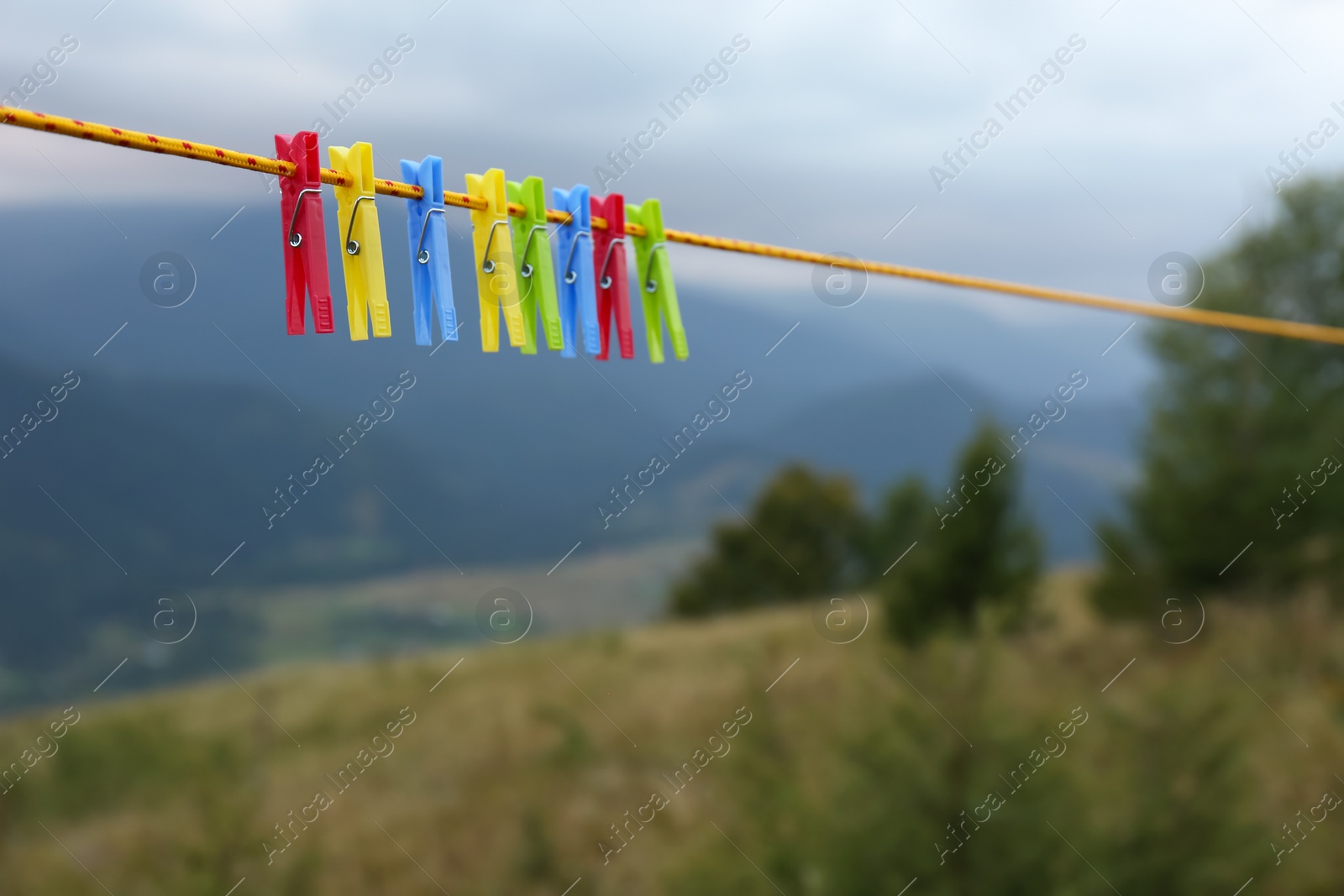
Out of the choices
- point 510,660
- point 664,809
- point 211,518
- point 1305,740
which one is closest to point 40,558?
point 211,518

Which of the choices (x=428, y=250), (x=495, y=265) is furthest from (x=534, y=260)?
(x=428, y=250)

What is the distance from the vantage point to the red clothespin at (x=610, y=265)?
9.12ft

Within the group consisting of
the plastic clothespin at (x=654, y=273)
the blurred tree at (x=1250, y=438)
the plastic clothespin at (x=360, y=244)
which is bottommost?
the blurred tree at (x=1250, y=438)

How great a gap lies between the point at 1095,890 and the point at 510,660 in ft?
72.7

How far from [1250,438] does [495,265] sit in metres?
21.1

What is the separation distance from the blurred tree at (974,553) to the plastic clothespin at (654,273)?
1626 cm

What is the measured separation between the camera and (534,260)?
8.38 feet

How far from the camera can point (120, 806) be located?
16828 millimetres

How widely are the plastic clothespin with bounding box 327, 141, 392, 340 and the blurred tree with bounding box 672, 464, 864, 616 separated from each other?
36.7 metres

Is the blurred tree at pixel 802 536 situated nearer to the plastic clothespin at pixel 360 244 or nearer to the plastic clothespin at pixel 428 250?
the plastic clothespin at pixel 428 250

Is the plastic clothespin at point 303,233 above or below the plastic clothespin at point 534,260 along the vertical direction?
above

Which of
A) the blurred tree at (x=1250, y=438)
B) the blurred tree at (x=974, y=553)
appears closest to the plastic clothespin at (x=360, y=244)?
the blurred tree at (x=974, y=553)

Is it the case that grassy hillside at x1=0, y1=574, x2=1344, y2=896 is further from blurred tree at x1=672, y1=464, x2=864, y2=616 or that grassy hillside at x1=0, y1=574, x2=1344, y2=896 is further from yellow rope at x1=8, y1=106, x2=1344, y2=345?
blurred tree at x1=672, y1=464, x2=864, y2=616

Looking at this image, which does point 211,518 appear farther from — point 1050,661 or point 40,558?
point 1050,661
